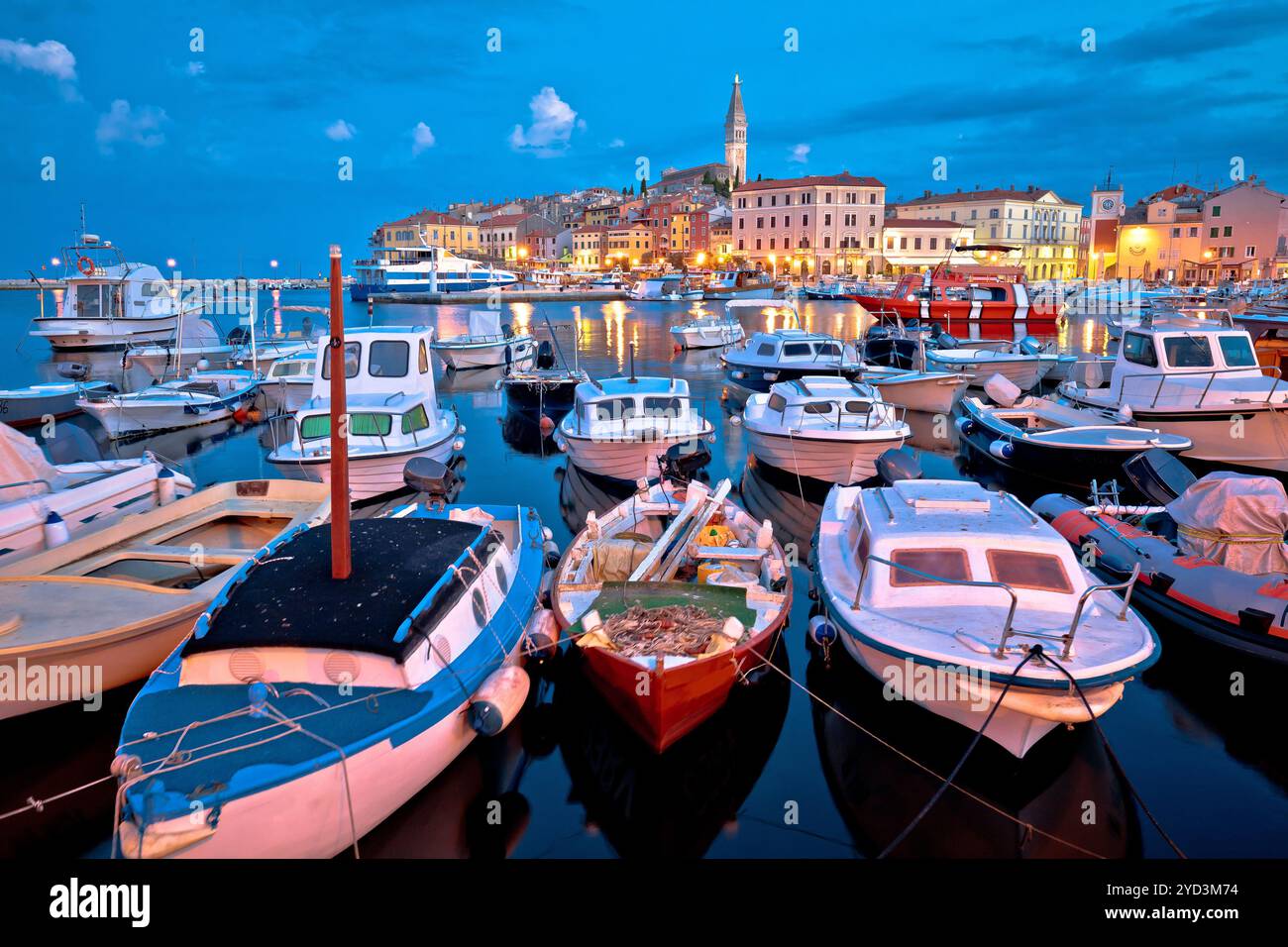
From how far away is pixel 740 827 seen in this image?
7398 millimetres

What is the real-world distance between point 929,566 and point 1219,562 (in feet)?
15.0

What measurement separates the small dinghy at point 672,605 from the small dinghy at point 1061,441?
972 centimetres

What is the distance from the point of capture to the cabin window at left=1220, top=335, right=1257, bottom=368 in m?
19.5

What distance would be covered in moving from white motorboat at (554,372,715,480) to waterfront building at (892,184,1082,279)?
96.6m

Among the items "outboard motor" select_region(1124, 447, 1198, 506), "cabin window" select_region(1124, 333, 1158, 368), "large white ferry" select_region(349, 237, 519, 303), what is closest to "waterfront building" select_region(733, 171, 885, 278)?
"large white ferry" select_region(349, 237, 519, 303)

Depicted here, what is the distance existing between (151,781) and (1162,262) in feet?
390

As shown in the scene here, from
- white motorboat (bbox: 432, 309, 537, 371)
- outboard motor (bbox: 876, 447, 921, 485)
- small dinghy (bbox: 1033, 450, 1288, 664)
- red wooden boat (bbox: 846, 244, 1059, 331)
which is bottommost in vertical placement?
small dinghy (bbox: 1033, 450, 1288, 664)

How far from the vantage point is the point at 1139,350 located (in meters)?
20.5

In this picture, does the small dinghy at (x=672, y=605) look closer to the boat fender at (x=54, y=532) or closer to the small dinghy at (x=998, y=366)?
the boat fender at (x=54, y=532)

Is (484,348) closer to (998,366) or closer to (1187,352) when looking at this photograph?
(998,366)

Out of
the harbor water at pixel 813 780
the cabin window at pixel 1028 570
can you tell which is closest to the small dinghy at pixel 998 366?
the harbor water at pixel 813 780

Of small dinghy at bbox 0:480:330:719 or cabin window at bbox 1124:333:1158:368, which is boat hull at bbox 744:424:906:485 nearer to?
Answer: cabin window at bbox 1124:333:1158:368

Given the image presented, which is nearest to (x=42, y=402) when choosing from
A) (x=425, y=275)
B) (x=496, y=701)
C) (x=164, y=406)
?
(x=164, y=406)
